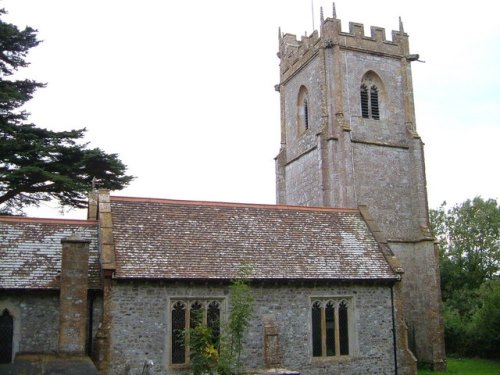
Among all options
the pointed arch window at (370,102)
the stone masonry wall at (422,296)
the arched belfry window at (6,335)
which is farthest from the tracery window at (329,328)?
the pointed arch window at (370,102)

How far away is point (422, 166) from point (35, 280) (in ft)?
73.7

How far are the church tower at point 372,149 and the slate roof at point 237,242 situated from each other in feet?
23.0

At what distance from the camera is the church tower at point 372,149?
30703 millimetres

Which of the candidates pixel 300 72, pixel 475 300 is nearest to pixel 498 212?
pixel 475 300

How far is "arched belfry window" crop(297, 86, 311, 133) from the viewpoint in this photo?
36.0 meters

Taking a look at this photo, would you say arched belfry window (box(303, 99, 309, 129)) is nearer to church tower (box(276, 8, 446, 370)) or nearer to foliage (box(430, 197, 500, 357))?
church tower (box(276, 8, 446, 370))

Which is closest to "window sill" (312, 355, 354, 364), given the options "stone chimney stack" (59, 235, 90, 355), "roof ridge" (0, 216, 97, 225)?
"stone chimney stack" (59, 235, 90, 355)

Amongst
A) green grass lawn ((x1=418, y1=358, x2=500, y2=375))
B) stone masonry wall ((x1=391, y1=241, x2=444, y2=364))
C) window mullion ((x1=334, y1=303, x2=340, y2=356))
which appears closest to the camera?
window mullion ((x1=334, y1=303, x2=340, y2=356))

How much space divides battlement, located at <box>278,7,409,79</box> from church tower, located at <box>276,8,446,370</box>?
0.06 m

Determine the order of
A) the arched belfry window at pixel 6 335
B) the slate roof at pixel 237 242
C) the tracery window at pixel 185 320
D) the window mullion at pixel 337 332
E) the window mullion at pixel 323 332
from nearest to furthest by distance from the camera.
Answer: the arched belfry window at pixel 6 335
the tracery window at pixel 185 320
the slate roof at pixel 237 242
the window mullion at pixel 323 332
the window mullion at pixel 337 332

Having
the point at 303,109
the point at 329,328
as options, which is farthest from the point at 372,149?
the point at 329,328

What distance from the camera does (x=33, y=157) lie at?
28688 mm

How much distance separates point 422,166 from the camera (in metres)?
32.8

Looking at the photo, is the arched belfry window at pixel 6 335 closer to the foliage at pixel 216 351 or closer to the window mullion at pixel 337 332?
the foliage at pixel 216 351
